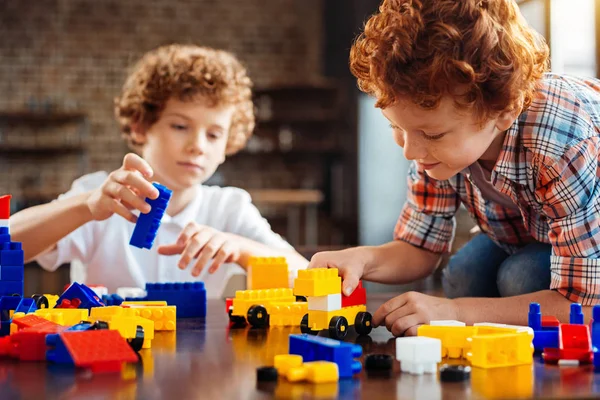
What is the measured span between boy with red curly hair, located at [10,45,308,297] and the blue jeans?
0.33 m

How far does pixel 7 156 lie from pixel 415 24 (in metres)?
5.69

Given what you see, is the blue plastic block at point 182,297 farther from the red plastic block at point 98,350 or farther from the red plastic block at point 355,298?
the red plastic block at point 98,350

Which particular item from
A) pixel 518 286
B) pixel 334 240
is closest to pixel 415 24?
pixel 518 286

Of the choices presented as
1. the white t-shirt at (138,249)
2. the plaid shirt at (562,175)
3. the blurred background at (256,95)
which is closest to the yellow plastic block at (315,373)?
the plaid shirt at (562,175)

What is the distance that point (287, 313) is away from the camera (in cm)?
105

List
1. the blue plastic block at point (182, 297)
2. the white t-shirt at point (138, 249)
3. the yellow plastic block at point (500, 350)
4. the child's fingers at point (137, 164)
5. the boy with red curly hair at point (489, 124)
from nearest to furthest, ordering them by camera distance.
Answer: the yellow plastic block at point (500, 350) → the boy with red curly hair at point (489, 124) → the blue plastic block at point (182, 297) → the child's fingers at point (137, 164) → the white t-shirt at point (138, 249)

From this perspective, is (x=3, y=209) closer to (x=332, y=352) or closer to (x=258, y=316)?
(x=258, y=316)

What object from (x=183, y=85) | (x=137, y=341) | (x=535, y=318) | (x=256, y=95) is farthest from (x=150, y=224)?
(x=256, y=95)

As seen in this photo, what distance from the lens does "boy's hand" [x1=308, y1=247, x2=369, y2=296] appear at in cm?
99

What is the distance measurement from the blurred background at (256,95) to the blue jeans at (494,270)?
418 centimetres

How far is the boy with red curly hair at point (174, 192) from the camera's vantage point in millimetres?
1625

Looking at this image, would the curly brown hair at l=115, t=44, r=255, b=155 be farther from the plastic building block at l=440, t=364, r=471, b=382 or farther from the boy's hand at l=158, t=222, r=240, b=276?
the plastic building block at l=440, t=364, r=471, b=382

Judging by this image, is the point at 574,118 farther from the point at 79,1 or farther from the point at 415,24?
the point at 79,1

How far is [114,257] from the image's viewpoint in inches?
69.4
